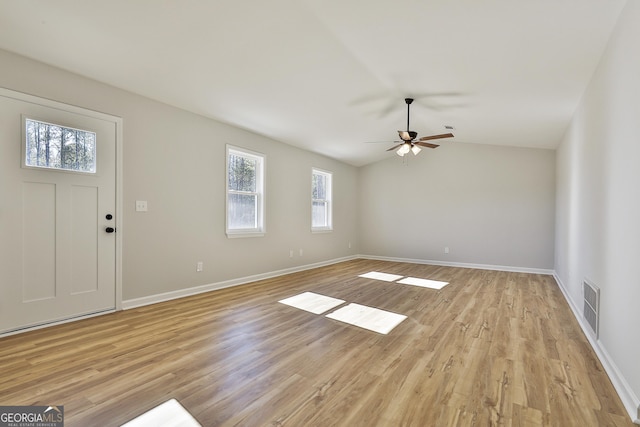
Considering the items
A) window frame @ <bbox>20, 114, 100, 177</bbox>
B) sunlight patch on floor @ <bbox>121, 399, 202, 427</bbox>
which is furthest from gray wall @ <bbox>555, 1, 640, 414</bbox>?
window frame @ <bbox>20, 114, 100, 177</bbox>

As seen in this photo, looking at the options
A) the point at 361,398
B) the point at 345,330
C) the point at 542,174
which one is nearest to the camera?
the point at 361,398

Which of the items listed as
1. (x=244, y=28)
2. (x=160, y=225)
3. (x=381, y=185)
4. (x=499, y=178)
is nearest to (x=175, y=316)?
(x=160, y=225)

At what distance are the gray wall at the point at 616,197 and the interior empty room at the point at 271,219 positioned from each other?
3 centimetres

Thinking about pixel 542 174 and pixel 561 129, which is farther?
pixel 542 174

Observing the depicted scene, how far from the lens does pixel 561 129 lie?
15.8 ft

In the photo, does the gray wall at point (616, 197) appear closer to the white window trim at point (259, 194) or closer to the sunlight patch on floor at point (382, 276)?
the sunlight patch on floor at point (382, 276)

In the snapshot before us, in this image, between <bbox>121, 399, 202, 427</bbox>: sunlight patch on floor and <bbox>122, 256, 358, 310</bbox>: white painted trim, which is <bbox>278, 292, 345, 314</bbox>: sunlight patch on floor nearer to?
<bbox>122, 256, 358, 310</bbox>: white painted trim

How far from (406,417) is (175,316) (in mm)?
2564

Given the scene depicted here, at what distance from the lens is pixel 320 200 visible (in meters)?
7.02

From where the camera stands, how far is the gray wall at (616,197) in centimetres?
184

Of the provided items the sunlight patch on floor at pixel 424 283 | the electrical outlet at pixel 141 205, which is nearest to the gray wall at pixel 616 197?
the sunlight patch on floor at pixel 424 283

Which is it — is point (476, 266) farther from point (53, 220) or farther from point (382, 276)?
point (53, 220)

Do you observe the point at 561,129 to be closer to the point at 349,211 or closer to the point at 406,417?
the point at 349,211

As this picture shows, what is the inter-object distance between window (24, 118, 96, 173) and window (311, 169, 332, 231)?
4.01m
